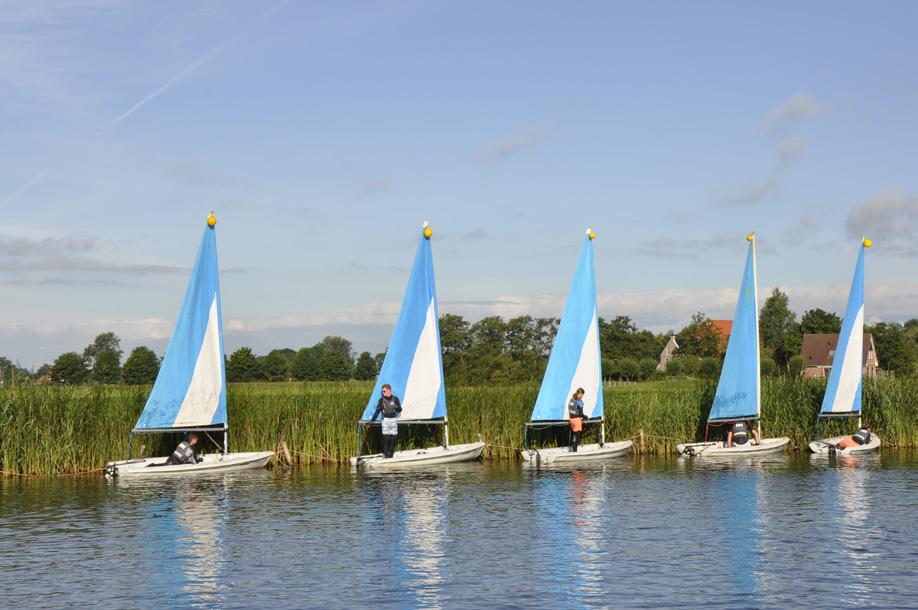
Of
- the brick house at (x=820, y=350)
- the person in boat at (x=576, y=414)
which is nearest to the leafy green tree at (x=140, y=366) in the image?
the brick house at (x=820, y=350)

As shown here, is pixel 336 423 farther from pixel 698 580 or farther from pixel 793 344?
pixel 793 344

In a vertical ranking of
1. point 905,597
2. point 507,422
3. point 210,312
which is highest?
point 210,312

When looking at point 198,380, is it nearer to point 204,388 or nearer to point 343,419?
point 204,388

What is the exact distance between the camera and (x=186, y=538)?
16.1 m

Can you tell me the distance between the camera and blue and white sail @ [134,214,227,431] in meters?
24.8

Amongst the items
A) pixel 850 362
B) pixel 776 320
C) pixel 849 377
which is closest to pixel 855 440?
pixel 849 377

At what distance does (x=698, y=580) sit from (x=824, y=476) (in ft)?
38.1

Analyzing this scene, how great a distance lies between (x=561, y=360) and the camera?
92.3ft

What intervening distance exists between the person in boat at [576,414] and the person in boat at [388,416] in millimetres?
4694

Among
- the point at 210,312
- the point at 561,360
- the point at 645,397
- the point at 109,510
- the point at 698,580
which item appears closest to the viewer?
the point at 698,580

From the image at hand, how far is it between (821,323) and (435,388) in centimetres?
9012

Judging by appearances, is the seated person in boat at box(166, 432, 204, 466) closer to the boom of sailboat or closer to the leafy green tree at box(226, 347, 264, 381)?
the boom of sailboat

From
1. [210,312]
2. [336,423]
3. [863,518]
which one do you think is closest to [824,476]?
[863,518]

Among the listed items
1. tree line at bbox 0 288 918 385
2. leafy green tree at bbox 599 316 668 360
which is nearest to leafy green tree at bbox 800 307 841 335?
tree line at bbox 0 288 918 385
